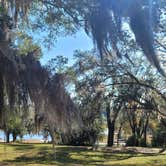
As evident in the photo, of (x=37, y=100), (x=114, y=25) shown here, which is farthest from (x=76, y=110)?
(x=114, y=25)

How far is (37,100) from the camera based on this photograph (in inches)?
317

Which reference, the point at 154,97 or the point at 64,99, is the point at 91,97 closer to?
the point at 154,97

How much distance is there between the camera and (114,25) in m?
7.39

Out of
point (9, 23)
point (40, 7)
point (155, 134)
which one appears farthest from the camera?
point (155, 134)

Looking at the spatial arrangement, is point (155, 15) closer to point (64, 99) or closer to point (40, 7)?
point (64, 99)

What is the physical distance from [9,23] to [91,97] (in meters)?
11.8

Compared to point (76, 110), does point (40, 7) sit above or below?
above

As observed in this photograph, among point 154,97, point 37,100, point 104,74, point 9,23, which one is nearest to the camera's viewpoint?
point 37,100

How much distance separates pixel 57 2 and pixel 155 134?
31082mm

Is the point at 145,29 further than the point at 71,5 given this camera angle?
No

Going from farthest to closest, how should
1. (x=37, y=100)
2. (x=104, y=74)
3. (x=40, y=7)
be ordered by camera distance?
1. (x=104, y=74)
2. (x=40, y=7)
3. (x=37, y=100)

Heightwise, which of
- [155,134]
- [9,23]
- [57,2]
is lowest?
[155,134]

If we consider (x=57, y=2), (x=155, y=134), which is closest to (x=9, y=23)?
(x=57, y=2)

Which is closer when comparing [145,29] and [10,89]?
[145,29]
